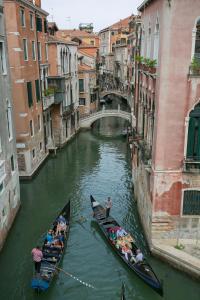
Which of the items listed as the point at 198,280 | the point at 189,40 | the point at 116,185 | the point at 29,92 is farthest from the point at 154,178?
the point at 29,92

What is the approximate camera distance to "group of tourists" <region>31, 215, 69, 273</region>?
41.1ft

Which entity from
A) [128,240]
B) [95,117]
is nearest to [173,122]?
[128,240]

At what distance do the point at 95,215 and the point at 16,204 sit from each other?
4.52 metres

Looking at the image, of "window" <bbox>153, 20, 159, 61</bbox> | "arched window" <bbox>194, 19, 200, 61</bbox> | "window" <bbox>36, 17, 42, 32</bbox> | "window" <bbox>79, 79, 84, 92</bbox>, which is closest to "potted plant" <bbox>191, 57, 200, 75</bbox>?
"arched window" <bbox>194, 19, 200, 61</bbox>

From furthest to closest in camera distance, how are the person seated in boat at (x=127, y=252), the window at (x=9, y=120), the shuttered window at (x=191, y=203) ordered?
the window at (x=9, y=120)
the person seated in boat at (x=127, y=252)
the shuttered window at (x=191, y=203)

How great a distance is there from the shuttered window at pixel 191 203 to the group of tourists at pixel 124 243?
8.78 feet

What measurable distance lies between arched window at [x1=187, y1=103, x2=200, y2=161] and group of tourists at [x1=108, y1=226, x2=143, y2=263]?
4674 millimetres

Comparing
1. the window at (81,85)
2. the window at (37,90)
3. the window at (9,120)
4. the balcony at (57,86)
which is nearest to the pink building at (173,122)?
the window at (9,120)

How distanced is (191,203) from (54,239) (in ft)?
21.1

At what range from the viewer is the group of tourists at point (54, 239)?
12531 millimetres

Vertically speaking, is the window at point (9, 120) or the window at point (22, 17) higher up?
the window at point (22, 17)

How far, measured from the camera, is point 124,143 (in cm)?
3375

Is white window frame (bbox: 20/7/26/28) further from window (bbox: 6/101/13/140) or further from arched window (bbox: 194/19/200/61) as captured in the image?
arched window (bbox: 194/19/200/61)

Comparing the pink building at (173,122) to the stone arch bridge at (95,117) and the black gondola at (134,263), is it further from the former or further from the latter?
the stone arch bridge at (95,117)
